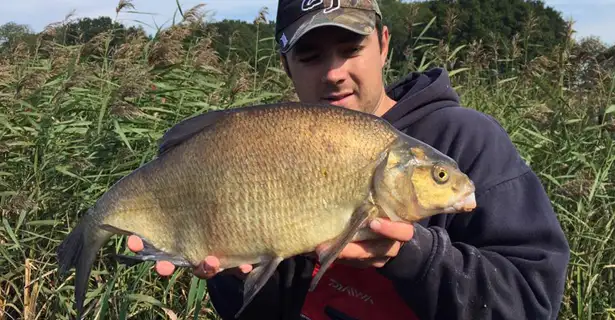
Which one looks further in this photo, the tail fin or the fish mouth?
the tail fin

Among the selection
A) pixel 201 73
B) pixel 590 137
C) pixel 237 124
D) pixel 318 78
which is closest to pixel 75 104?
pixel 201 73

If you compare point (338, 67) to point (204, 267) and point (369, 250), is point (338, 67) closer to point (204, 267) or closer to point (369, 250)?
point (369, 250)

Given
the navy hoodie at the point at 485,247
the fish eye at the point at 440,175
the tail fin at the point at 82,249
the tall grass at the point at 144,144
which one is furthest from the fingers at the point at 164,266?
the tall grass at the point at 144,144

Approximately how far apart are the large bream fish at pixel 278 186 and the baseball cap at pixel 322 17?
47 cm

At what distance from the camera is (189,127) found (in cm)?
181

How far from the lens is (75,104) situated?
3838mm

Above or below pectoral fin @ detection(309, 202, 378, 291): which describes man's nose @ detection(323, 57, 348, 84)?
above

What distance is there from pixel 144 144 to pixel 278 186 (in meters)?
2.20

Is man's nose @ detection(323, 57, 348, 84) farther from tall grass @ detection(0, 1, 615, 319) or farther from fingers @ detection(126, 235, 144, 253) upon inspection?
tall grass @ detection(0, 1, 615, 319)

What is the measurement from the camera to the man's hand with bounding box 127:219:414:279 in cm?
159

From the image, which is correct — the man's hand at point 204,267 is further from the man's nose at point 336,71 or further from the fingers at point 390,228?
the man's nose at point 336,71

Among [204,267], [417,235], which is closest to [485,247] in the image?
[417,235]

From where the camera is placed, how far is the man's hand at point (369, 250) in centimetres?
159

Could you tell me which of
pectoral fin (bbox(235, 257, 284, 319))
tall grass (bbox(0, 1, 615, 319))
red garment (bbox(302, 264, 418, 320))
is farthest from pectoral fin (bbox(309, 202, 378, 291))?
tall grass (bbox(0, 1, 615, 319))
